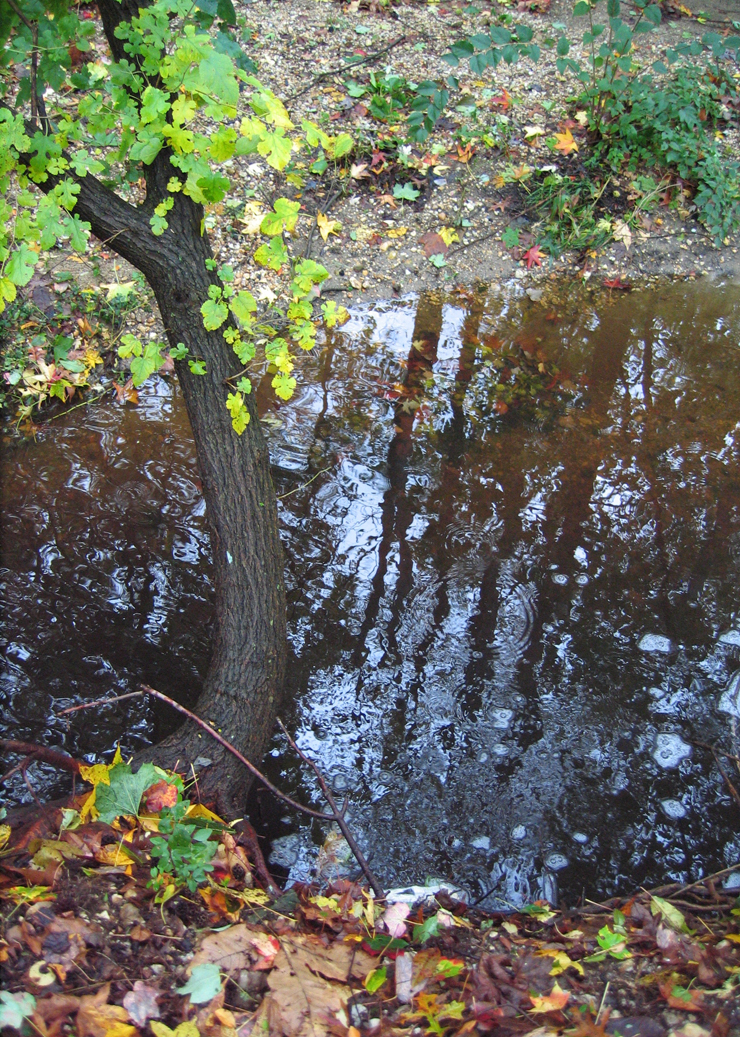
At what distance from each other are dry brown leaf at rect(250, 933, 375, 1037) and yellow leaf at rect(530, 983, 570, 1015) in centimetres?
46

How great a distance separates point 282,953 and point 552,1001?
28.8 inches

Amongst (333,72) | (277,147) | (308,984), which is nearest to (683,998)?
(308,984)

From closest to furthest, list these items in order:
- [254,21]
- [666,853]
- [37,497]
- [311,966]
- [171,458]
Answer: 1. [311,966]
2. [666,853]
3. [37,497]
4. [171,458]
5. [254,21]

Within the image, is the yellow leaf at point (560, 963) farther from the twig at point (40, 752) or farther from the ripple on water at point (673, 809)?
the twig at point (40, 752)

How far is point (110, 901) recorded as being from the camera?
6.47ft

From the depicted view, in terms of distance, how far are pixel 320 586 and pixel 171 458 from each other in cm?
129

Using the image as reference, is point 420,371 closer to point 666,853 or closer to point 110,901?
point 666,853

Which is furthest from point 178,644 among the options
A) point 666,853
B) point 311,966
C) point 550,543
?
point 666,853

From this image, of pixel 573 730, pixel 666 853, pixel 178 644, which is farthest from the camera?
pixel 178 644

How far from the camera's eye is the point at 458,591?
11.7ft

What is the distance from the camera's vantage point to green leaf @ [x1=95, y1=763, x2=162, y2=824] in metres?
2.22

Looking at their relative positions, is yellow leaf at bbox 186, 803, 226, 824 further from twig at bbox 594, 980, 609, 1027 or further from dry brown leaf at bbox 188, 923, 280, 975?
twig at bbox 594, 980, 609, 1027

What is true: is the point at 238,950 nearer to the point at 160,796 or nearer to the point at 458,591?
the point at 160,796

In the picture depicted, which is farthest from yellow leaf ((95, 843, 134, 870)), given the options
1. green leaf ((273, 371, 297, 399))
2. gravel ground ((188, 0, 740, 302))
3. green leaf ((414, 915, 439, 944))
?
gravel ground ((188, 0, 740, 302))
